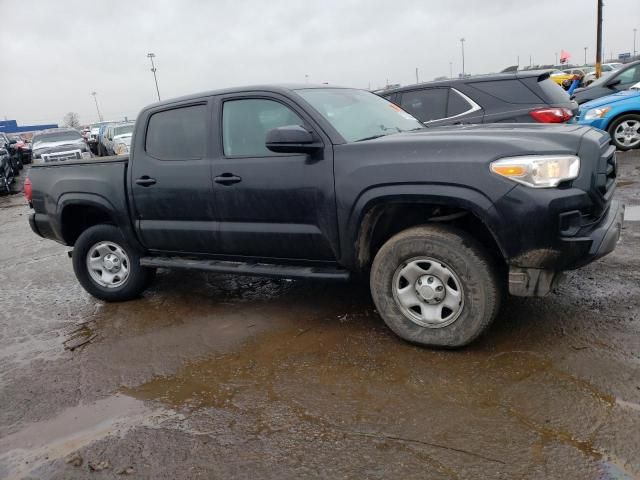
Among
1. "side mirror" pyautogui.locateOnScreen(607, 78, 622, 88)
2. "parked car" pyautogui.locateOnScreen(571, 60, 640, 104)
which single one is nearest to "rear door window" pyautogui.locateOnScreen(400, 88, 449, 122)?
"parked car" pyautogui.locateOnScreen(571, 60, 640, 104)

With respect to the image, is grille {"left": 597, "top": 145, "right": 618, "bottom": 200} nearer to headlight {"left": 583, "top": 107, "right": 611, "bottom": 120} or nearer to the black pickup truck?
the black pickup truck

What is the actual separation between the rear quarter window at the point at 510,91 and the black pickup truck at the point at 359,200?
3132mm

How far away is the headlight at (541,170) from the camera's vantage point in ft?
9.80

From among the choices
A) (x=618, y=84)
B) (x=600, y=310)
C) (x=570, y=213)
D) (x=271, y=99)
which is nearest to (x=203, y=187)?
(x=271, y=99)

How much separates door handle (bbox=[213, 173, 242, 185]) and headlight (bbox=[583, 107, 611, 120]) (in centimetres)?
876

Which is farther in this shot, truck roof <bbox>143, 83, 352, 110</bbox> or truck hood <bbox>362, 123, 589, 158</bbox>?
truck roof <bbox>143, 83, 352, 110</bbox>

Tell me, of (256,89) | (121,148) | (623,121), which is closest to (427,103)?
(256,89)

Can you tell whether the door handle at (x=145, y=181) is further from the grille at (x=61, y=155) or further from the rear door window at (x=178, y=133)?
the grille at (x=61, y=155)

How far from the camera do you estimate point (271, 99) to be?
4.03 meters

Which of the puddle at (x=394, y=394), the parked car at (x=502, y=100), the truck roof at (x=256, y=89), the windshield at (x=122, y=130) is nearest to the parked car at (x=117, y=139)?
the windshield at (x=122, y=130)

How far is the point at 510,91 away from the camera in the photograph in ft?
23.4

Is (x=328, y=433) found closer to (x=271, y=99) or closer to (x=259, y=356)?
(x=259, y=356)

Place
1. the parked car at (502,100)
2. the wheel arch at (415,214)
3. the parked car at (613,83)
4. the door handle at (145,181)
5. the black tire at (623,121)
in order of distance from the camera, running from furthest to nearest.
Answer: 1. the parked car at (613,83)
2. the black tire at (623,121)
3. the parked car at (502,100)
4. the door handle at (145,181)
5. the wheel arch at (415,214)

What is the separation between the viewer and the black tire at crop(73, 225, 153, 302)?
16.4 feet
